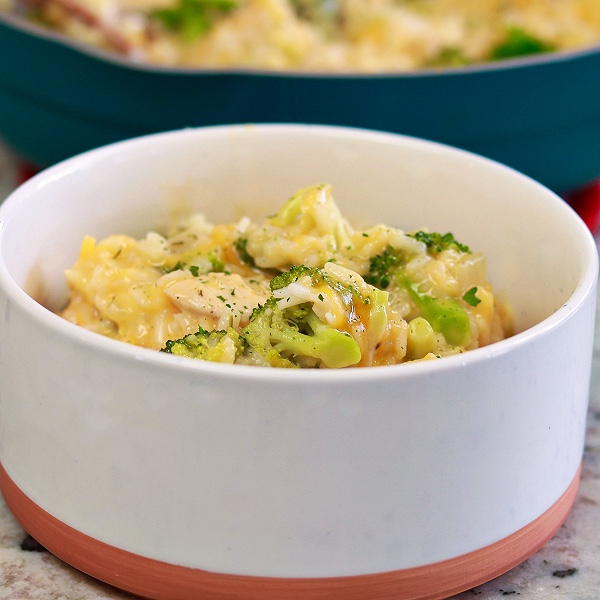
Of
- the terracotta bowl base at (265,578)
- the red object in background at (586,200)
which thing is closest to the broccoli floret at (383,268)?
the terracotta bowl base at (265,578)

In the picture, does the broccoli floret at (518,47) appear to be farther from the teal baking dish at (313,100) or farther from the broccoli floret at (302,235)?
the broccoli floret at (302,235)

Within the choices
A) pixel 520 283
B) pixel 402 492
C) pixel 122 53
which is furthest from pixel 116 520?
pixel 122 53

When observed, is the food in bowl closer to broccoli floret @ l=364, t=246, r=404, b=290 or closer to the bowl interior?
the bowl interior

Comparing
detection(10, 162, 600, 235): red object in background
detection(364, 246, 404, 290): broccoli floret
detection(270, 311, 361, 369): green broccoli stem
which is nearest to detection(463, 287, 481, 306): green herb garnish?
detection(364, 246, 404, 290): broccoli floret

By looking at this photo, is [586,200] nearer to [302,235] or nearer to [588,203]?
[588,203]

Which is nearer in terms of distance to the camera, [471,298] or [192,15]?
[471,298]

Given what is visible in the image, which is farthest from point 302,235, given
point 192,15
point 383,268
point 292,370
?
point 192,15
